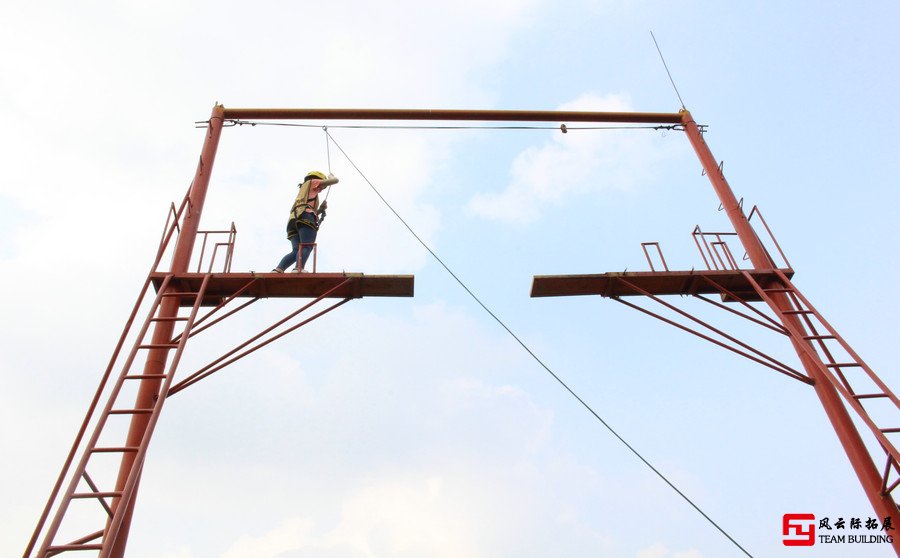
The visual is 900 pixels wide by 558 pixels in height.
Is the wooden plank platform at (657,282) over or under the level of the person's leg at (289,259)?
under

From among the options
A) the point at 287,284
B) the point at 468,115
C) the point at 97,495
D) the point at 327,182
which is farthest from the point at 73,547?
the point at 468,115

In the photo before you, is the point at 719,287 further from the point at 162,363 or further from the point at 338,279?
the point at 162,363

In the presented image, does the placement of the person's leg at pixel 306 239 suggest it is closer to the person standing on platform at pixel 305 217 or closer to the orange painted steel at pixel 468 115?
the person standing on platform at pixel 305 217

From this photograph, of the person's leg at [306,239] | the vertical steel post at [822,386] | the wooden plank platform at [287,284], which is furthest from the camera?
the person's leg at [306,239]

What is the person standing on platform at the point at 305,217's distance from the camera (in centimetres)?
940

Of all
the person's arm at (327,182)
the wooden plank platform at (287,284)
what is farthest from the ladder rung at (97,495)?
the person's arm at (327,182)

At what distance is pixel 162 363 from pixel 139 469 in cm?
162

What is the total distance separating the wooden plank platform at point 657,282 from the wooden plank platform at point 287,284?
6.90ft

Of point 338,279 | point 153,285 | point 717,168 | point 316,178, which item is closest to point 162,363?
point 153,285

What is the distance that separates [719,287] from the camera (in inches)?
350

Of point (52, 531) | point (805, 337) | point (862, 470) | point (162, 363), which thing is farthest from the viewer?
point (805, 337)

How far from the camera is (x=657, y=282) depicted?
8.89m

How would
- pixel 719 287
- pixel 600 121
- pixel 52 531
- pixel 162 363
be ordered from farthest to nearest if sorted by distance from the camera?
pixel 600 121 → pixel 719 287 → pixel 162 363 → pixel 52 531

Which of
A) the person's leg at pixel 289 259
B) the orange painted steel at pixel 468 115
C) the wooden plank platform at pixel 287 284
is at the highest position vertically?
the orange painted steel at pixel 468 115
